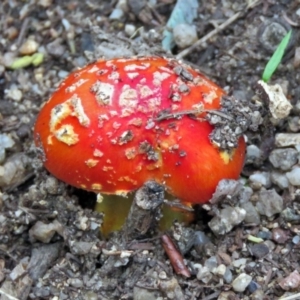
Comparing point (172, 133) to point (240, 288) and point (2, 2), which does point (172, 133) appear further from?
point (2, 2)

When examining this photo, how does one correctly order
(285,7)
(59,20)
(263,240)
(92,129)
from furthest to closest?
(59,20), (285,7), (263,240), (92,129)

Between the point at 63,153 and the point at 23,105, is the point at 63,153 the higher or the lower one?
the higher one

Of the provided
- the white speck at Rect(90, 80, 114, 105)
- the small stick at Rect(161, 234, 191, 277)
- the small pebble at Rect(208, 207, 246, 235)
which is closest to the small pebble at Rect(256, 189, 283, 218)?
the small pebble at Rect(208, 207, 246, 235)

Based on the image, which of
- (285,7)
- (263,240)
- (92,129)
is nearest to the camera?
(92,129)

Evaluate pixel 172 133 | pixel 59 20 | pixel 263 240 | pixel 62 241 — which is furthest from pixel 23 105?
pixel 263 240

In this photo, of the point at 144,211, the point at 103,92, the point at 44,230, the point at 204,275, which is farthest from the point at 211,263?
the point at 103,92

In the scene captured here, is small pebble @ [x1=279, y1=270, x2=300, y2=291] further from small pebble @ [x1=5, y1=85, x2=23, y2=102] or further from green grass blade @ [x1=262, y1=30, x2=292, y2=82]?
small pebble @ [x1=5, y1=85, x2=23, y2=102]

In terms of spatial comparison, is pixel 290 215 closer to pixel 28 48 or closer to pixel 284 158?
pixel 284 158
